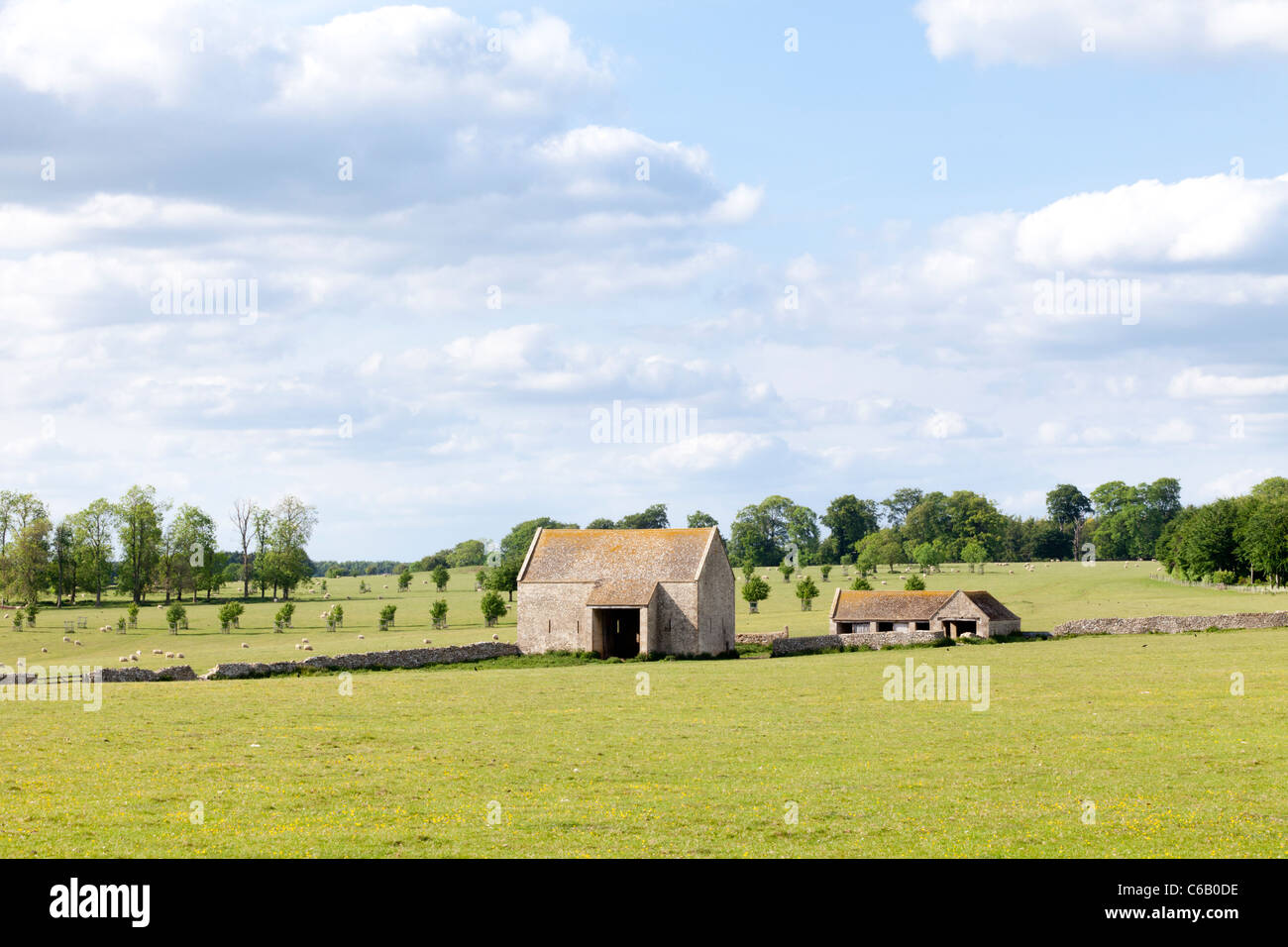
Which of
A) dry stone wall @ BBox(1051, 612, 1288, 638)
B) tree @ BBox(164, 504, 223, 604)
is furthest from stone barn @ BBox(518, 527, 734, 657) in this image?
tree @ BBox(164, 504, 223, 604)

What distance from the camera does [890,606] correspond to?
7512cm

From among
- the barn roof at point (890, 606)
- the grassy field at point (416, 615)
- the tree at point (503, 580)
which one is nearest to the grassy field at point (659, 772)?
the barn roof at point (890, 606)

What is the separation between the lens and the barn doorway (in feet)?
209

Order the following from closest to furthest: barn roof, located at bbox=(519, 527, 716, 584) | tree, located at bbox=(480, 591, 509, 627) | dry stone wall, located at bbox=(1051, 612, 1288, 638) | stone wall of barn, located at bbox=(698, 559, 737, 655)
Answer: stone wall of barn, located at bbox=(698, 559, 737, 655) < barn roof, located at bbox=(519, 527, 716, 584) < dry stone wall, located at bbox=(1051, 612, 1288, 638) < tree, located at bbox=(480, 591, 509, 627)

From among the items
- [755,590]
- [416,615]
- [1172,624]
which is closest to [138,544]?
[416,615]

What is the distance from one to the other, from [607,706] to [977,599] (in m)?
43.2

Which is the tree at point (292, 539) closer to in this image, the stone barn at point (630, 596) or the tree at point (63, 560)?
the tree at point (63, 560)

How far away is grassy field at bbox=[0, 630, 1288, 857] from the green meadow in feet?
0.28

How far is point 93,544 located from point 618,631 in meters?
90.3

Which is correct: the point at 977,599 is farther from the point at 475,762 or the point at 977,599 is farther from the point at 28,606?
the point at 28,606

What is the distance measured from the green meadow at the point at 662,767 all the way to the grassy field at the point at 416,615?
32.2 meters

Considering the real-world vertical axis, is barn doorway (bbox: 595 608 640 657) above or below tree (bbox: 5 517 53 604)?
below

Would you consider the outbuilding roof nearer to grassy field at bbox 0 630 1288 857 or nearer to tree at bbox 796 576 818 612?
grassy field at bbox 0 630 1288 857
